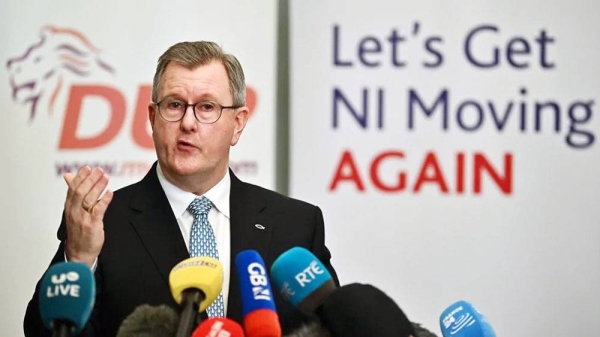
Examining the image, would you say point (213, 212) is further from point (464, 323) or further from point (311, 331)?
point (311, 331)

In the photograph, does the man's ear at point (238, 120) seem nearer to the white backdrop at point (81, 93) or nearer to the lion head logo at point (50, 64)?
the white backdrop at point (81, 93)

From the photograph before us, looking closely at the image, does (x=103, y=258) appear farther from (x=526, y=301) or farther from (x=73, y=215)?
(x=526, y=301)

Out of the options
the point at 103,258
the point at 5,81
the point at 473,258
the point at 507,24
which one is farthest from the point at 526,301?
the point at 5,81

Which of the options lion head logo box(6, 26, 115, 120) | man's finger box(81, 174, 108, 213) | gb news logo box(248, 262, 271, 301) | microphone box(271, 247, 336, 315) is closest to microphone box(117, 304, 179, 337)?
gb news logo box(248, 262, 271, 301)

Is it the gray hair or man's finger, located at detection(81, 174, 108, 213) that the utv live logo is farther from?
man's finger, located at detection(81, 174, 108, 213)

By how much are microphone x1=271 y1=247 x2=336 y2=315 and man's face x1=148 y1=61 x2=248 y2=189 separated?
2.61 ft

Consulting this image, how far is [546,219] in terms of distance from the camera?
12.0 ft

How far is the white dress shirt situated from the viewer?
230 centimetres

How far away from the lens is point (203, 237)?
7.47 ft

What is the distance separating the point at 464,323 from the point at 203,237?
2.91 ft

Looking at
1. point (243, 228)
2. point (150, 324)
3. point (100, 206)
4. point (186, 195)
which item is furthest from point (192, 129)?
point (150, 324)

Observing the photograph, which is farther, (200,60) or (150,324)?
(200,60)

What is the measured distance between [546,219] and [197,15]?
5.56ft

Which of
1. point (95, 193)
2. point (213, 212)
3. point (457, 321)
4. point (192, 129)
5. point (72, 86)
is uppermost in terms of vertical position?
point (72, 86)
